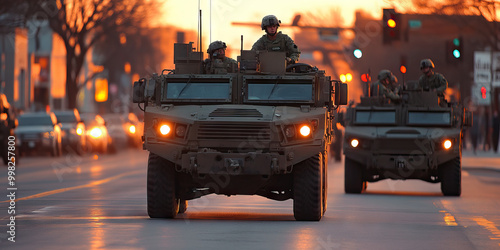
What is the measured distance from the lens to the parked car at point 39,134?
42.8 meters

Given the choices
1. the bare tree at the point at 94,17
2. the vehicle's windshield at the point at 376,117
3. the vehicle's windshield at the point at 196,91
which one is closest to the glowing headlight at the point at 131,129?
the bare tree at the point at 94,17

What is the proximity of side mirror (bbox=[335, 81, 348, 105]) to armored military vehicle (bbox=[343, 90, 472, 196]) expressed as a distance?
6.48 metres

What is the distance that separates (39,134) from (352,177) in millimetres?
22188

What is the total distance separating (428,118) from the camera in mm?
22781

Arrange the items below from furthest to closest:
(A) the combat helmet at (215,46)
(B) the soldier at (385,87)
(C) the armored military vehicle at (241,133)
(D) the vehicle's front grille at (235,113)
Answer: (B) the soldier at (385,87)
(A) the combat helmet at (215,46)
(D) the vehicle's front grille at (235,113)
(C) the armored military vehicle at (241,133)

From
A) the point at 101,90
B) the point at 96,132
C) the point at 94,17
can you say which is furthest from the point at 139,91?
the point at 101,90

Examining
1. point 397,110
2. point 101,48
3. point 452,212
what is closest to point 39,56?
point 101,48

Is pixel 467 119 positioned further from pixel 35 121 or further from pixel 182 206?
pixel 35 121

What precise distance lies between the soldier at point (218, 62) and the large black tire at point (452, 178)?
24.2ft

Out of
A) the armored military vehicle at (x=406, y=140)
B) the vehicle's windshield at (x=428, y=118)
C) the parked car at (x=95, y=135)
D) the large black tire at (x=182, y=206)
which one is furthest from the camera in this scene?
the parked car at (x=95, y=135)

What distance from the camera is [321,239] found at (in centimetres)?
1270

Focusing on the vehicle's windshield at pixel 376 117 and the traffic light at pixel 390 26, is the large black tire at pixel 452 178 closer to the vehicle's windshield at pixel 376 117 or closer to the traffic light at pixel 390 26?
the vehicle's windshield at pixel 376 117

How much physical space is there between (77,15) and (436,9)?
21.7 metres

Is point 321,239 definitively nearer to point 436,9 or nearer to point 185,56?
point 185,56
